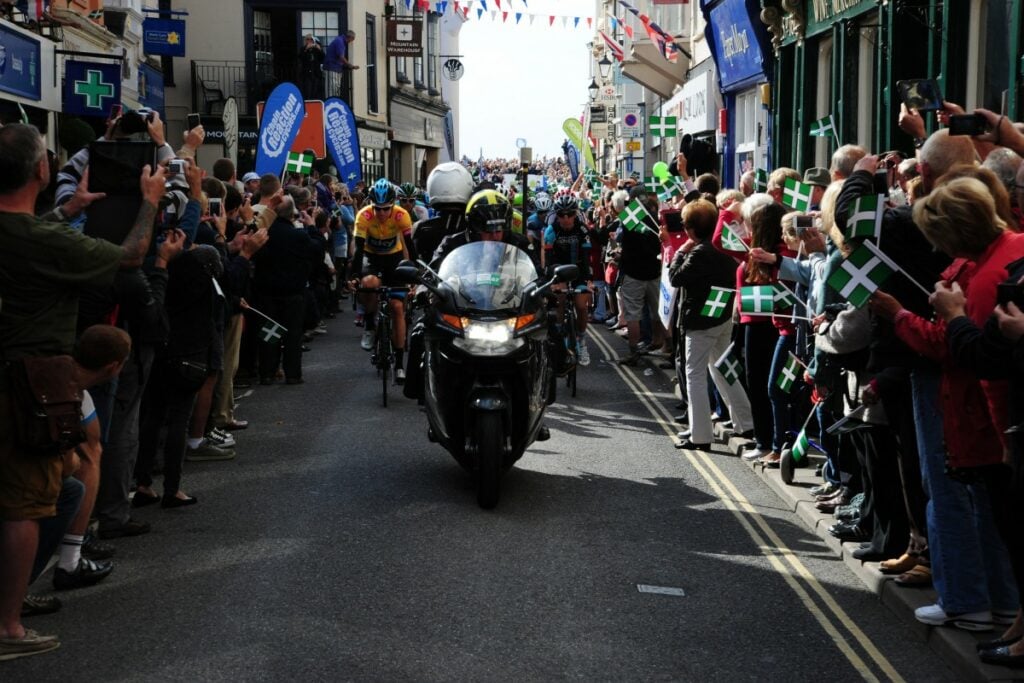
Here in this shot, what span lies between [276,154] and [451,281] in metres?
10.00

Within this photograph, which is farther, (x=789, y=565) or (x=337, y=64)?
(x=337, y=64)

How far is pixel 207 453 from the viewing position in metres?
10.8

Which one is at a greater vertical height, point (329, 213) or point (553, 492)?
point (329, 213)

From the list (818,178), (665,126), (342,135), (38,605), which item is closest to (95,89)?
(342,135)

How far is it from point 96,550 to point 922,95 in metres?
4.93

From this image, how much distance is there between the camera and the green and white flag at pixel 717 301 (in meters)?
10.5

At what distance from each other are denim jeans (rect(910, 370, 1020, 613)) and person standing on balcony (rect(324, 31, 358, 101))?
37.5 m

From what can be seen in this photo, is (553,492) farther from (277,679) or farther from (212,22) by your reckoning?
(212,22)

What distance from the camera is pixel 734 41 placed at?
26219 millimetres

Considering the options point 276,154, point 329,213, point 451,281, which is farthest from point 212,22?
point 451,281

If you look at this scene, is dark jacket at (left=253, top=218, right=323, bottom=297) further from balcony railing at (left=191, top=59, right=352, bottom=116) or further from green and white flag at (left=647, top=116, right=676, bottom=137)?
balcony railing at (left=191, top=59, right=352, bottom=116)

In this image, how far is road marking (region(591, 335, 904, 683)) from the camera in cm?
619

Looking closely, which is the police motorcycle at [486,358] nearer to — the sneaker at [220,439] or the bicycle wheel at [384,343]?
the sneaker at [220,439]

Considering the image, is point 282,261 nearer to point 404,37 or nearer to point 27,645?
point 27,645
